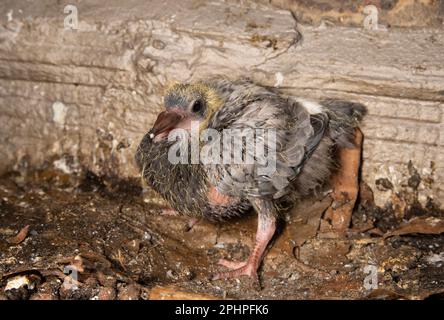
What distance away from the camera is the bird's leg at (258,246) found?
345cm

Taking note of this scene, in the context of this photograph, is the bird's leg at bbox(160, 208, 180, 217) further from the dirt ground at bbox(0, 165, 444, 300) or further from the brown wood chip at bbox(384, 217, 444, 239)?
the brown wood chip at bbox(384, 217, 444, 239)

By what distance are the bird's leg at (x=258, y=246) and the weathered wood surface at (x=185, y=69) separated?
0.77m

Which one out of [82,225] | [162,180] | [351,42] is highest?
[351,42]

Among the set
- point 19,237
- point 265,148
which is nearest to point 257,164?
point 265,148

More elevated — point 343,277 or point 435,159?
point 435,159

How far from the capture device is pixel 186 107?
11.4ft

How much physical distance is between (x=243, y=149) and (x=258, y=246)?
58 cm

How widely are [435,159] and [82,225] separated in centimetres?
213

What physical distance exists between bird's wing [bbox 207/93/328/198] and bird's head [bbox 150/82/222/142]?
12 cm

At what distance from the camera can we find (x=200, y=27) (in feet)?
12.6
